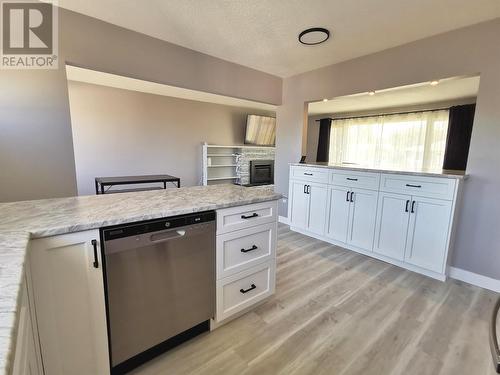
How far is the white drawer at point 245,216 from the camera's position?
5.24 feet

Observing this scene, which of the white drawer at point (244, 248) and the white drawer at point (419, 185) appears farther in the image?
the white drawer at point (419, 185)

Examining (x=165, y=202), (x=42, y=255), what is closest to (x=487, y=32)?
(x=165, y=202)

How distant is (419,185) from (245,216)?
196 centimetres

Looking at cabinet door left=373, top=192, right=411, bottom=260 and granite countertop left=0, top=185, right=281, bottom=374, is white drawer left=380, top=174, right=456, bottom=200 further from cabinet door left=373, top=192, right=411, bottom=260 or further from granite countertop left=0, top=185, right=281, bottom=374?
granite countertop left=0, top=185, right=281, bottom=374

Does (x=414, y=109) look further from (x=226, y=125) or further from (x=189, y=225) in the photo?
(x=189, y=225)

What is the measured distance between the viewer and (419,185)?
97.7 inches

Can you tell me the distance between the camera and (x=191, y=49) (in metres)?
2.83

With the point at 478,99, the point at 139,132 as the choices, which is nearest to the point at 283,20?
the point at 478,99

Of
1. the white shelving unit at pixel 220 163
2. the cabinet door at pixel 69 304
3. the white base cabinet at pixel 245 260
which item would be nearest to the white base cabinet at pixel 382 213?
the white base cabinet at pixel 245 260

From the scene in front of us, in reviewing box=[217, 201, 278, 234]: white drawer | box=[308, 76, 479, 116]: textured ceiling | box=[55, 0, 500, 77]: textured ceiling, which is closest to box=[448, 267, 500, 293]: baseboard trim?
box=[217, 201, 278, 234]: white drawer

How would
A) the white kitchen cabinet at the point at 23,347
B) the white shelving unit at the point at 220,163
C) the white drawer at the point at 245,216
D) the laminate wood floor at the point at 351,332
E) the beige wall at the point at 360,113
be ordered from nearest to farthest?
1. the white kitchen cabinet at the point at 23,347
2. the laminate wood floor at the point at 351,332
3. the white drawer at the point at 245,216
4. the beige wall at the point at 360,113
5. the white shelving unit at the point at 220,163

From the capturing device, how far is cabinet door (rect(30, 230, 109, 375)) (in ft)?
3.46

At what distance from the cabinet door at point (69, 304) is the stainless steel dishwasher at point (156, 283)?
5cm

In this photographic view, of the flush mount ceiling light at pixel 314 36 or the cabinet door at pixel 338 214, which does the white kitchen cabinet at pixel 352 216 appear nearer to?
the cabinet door at pixel 338 214
